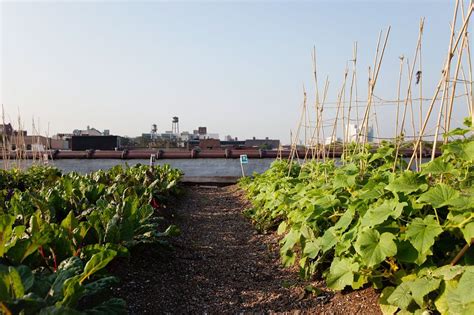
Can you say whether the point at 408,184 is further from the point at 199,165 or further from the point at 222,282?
the point at 199,165

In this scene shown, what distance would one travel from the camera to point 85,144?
1688 cm

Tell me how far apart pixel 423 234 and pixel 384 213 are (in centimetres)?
18

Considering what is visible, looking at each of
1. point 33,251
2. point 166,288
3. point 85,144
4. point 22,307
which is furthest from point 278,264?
point 85,144

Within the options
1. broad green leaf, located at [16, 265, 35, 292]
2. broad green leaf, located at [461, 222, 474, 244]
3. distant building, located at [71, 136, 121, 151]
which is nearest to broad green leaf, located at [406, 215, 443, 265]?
broad green leaf, located at [461, 222, 474, 244]

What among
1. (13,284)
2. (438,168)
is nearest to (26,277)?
(13,284)

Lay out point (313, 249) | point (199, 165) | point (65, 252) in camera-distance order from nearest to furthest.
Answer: point (65, 252), point (313, 249), point (199, 165)

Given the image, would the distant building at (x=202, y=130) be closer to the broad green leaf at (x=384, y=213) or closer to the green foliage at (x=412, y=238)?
the green foliage at (x=412, y=238)

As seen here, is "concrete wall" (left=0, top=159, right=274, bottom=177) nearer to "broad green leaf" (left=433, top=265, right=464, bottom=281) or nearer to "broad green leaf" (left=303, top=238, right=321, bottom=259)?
"broad green leaf" (left=303, top=238, right=321, bottom=259)

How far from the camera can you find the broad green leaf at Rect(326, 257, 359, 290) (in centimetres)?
191

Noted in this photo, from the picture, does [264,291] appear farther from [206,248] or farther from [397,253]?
[206,248]

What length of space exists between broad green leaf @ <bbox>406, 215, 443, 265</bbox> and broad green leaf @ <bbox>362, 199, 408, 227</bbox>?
8cm

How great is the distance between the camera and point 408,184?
192 cm

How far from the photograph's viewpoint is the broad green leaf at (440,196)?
165 centimetres

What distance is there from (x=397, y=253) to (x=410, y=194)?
34 cm
